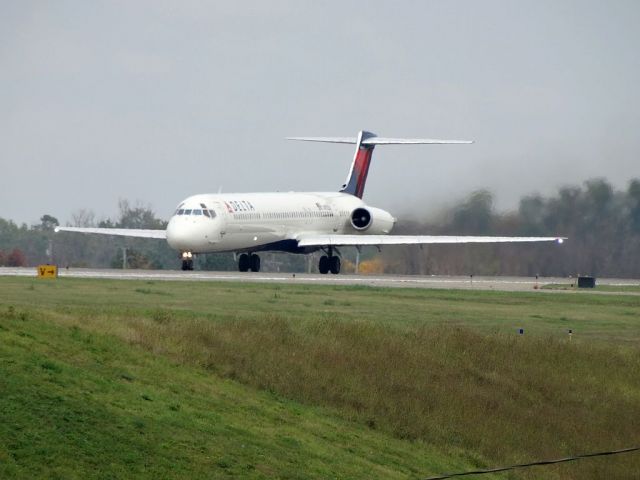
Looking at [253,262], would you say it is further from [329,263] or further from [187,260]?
[187,260]

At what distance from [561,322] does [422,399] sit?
14.4 metres

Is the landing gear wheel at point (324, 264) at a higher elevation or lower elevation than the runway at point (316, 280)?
higher

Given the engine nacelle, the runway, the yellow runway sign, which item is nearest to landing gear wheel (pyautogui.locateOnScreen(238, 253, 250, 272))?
the runway

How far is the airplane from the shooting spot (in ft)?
225

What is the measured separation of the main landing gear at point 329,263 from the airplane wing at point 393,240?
1.31 m

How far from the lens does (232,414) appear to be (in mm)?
26984

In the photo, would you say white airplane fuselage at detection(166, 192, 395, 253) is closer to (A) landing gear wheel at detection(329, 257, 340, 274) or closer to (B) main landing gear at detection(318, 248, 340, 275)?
(B) main landing gear at detection(318, 248, 340, 275)

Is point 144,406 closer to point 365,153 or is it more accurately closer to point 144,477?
point 144,477

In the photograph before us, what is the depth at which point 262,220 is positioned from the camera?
240 ft

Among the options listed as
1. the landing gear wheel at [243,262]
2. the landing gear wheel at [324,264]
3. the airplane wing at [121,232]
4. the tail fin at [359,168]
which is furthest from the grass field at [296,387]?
the tail fin at [359,168]

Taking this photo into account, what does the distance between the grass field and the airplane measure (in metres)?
19.2

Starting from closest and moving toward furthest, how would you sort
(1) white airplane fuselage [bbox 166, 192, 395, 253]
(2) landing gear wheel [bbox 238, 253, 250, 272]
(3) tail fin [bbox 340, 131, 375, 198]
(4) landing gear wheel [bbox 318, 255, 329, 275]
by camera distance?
1. (1) white airplane fuselage [bbox 166, 192, 395, 253]
2. (2) landing gear wheel [bbox 238, 253, 250, 272]
3. (4) landing gear wheel [bbox 318, 255, 329, 275]
4. (3) tail fin [bbox 340, 131, 375, 198]

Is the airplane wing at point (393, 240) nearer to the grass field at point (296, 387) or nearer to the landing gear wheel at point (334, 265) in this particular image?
the landing gear wheel at point (334, 265)

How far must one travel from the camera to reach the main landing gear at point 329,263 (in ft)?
256
